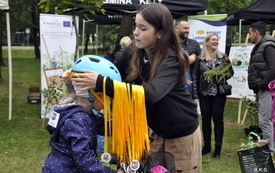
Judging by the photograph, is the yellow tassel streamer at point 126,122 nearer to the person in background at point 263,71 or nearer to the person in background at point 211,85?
the person in background at point 211,85

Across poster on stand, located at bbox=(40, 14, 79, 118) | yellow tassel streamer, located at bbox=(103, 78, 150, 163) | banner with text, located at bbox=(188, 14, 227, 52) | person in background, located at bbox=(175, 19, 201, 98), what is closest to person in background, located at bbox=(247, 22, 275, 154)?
person in background, located at bbox=(175, 19, 201, 98)

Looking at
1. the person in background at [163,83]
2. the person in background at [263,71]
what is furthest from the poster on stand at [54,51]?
the person in background at [163,83]

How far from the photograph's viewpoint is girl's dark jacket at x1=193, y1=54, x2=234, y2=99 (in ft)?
17.3

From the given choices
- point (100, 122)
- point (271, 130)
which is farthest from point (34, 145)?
point (100, 122)

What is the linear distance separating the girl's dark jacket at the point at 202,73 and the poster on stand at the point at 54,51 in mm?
2776

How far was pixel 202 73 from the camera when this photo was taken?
209 inches

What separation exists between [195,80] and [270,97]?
3.65 feet

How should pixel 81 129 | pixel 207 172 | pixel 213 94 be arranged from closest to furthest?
pixel 81 129, pixel 207 172, pixel 213 94

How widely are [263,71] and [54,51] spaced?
13.3ft

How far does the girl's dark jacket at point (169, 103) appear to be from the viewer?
6.44 feet

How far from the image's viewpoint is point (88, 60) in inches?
76.3

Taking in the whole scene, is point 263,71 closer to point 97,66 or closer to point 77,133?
point 97,66

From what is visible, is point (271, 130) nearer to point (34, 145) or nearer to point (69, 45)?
point (34, 145)

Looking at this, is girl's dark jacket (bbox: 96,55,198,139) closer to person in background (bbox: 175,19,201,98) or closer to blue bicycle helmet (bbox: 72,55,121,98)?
blue bicycle helmet (bbox: 72,55,121,98)
